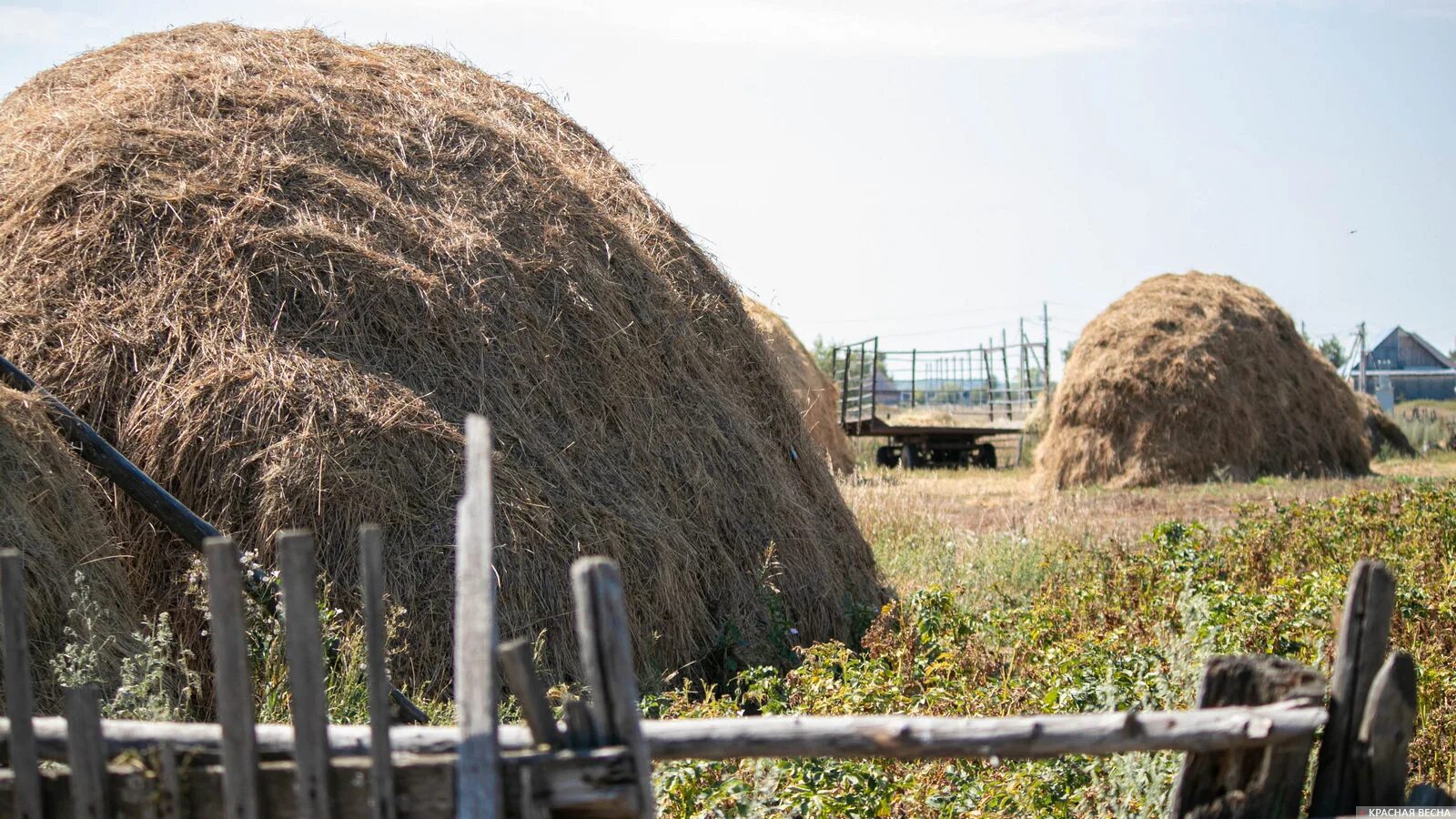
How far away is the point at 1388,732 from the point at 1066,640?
3036 mm

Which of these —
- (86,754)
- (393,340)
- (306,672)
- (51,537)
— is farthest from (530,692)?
(393,340)

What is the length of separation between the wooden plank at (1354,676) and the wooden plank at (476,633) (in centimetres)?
201

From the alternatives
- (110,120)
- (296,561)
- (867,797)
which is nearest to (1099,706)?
(867,797)

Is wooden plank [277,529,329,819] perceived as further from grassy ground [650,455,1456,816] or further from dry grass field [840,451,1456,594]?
dry grass field [840,451,1456,594]

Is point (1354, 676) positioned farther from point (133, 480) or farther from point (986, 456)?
point (986, 456)

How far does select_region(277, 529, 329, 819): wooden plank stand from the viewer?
7.40 ft

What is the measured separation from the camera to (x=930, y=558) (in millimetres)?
9383

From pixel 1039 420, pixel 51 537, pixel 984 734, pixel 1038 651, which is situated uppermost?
pixel 1039 420

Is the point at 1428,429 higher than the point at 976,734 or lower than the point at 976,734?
higher

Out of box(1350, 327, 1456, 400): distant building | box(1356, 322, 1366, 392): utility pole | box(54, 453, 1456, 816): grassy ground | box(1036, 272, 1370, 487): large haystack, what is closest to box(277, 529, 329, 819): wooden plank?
box(54, 453, 1456, 816): grassy ground

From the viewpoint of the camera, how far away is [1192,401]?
1711 centimetres

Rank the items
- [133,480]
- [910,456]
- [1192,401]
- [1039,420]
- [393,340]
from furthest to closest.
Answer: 1. [910,456]
2. [1039,420]
3. [1192,401]
4. [393,340]
5. [133,480]

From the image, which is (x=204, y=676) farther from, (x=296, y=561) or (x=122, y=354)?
(x=296, y=561)

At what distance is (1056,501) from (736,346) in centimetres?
738
